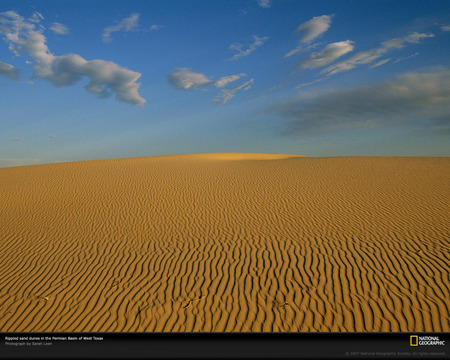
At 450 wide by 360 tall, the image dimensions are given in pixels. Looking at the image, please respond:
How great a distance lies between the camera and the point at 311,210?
12688 millimetres

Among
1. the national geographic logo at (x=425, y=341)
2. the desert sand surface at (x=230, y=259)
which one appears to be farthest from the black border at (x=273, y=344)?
the desert sand surface at (x=230, y=259)

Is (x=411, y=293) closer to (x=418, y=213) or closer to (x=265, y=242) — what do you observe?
(x=265, y=242)

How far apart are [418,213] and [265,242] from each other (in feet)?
26.3

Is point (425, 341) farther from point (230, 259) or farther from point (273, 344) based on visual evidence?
point (230, 259)

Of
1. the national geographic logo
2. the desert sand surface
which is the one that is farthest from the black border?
the desert sand surface

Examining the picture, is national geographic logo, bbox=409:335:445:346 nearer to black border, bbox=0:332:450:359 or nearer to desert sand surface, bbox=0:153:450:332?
black border, bbox=0:332:450:359

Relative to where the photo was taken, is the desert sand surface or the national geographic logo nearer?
the national geographic logo

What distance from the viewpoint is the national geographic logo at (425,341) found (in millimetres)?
1776

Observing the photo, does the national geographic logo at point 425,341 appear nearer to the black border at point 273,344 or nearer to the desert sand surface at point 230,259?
the black border at point 273,344

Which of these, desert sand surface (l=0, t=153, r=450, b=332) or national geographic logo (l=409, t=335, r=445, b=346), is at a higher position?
national geographic logo (l=409, t=335, r=445, b=346)

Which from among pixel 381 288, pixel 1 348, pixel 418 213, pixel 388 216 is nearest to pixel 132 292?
pixel 1 348

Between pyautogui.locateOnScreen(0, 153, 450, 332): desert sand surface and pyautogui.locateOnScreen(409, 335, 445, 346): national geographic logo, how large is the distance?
3249 millimetres

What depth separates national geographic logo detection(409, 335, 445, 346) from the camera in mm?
1776

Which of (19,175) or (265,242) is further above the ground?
(19,175)
